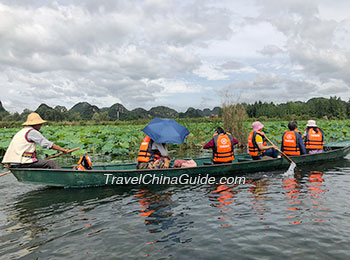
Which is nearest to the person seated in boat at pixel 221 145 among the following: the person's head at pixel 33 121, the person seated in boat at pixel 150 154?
the person seated in boat at pixel 150 154

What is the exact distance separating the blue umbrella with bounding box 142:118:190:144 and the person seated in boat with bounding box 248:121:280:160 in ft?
8.35

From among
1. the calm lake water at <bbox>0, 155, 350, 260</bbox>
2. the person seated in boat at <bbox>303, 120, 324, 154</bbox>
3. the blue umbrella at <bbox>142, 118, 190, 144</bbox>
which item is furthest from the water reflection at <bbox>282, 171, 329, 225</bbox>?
the blue umbrella at <bbox>142, 118, 190, 144</bbox>

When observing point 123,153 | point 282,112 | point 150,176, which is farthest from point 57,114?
point 150,176

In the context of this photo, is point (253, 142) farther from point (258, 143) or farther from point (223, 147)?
point (223, 147)

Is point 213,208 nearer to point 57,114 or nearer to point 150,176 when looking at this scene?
point 150,176

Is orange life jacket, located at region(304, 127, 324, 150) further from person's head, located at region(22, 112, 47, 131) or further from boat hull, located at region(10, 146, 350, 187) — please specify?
person's head, located at region(22, 112, 47, 131)

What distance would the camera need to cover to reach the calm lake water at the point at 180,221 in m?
3.46

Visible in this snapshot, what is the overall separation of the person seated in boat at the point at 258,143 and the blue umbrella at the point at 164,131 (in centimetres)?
254

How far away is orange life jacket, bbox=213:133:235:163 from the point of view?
751cm

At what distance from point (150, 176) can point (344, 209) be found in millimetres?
3996

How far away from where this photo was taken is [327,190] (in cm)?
604

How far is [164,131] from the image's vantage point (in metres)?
6.56

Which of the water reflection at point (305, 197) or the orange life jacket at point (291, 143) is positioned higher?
the orange life jacket at point (291, 143)

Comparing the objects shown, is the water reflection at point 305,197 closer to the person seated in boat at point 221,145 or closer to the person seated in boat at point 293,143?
the person seated in boat at point 293,143
